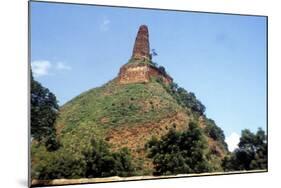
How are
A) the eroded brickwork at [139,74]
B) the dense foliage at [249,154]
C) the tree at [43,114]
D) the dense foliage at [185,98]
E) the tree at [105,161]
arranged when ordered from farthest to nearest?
the dense foliage at [249,154], the dense foliage at [185,98], the eroded brickwork at [139,74], the tree at [105,161], the tree at [43,114]

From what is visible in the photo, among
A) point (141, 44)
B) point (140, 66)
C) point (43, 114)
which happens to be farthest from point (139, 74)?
point (43, 114)

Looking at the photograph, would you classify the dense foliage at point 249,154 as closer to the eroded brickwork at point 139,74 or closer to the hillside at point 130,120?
the hillside at point 130,120

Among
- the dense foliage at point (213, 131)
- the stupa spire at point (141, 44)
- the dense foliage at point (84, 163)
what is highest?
the stupa spire at point (141, 44)

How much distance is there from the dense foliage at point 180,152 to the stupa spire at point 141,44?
0.61m

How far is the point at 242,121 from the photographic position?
349 centimetres

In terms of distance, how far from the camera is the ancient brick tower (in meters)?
3.23

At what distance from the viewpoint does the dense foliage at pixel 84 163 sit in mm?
2988

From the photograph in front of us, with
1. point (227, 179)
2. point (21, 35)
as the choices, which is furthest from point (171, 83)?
point (21, 35)

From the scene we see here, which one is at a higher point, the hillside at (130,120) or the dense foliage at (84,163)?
the hillside at (130,120)

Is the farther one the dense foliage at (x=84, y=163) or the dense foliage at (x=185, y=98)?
the dense foliage at (x=185, y=98)

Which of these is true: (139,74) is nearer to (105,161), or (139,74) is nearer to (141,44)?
(141,44)

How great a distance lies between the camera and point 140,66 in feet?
10.7

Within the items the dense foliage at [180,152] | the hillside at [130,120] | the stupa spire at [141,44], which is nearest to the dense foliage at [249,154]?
the hillside at [130,120]

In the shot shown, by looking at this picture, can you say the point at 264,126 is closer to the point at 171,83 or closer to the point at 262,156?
the point at 262,156
